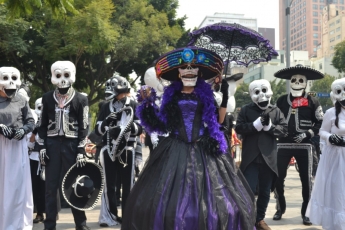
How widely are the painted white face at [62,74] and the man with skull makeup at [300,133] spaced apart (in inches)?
123

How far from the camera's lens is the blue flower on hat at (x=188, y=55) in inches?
187

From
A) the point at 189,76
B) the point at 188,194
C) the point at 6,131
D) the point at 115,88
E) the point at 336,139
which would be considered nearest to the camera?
the point at 188,194

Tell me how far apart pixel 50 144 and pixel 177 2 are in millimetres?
21312

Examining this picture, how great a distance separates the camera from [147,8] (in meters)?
22.2

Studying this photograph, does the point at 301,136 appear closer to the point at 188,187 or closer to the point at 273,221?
the point at 273,221

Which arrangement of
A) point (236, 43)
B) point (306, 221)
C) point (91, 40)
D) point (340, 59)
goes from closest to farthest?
1. point (236, 43)
2. point (306, 221)
3. point (91, 40)
4. point (340, 59)

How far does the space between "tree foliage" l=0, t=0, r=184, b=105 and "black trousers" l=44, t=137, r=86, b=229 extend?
412 inches

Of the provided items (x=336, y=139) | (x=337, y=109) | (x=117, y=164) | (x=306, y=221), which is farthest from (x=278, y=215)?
(x=117, y=164)

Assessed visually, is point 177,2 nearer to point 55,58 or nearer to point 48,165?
point 55,58

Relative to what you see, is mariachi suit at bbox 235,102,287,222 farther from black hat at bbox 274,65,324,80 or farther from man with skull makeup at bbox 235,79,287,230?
black hat at bbox 274,65,324,80

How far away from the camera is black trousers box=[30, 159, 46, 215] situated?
7.21 meters

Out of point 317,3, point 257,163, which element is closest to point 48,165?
point 257,163

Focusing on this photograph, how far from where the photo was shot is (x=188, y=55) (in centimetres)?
474

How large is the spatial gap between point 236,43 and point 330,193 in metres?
2.25
